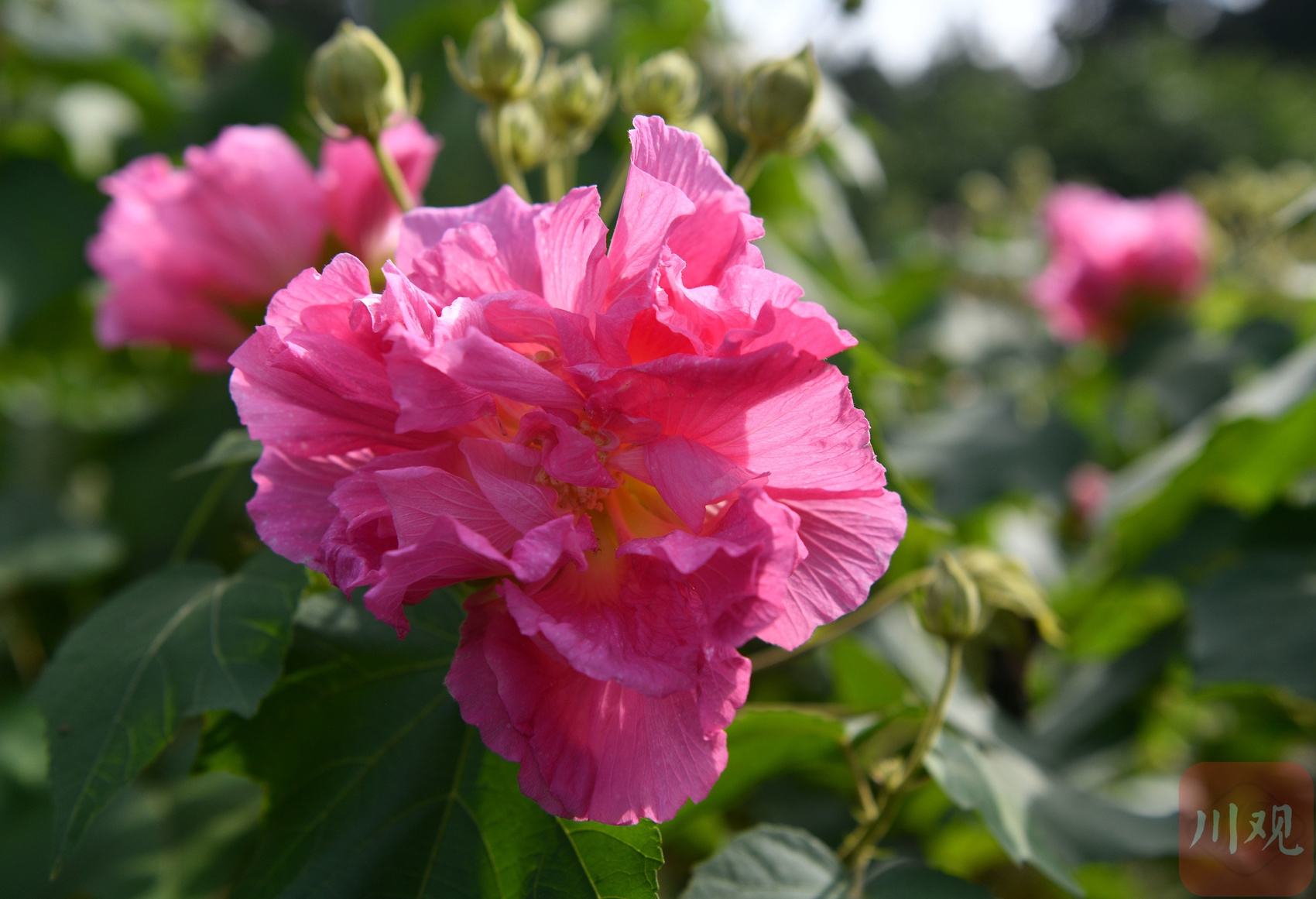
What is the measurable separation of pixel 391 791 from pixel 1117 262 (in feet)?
6.46

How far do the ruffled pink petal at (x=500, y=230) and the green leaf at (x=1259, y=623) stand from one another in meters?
0.88

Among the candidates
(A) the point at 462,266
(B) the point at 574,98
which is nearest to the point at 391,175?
(B) the point at 574,98

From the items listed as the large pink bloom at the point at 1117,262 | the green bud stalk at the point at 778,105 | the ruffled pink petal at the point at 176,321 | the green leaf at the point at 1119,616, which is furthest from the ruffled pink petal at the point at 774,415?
the large pink bloom at the point at 1117,262

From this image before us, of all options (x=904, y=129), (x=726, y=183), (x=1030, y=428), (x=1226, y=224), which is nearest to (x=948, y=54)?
(x=904, y=129)

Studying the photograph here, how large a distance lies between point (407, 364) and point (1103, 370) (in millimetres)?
2128

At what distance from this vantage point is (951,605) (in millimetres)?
759

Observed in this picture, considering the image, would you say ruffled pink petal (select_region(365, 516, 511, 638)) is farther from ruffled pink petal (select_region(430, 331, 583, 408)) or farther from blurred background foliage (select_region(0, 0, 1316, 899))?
blurred background foliage (select_region(0, 0, 1316, 899))

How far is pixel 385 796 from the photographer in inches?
27.3

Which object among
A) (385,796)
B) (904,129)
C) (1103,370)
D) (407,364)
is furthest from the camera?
(904,129)

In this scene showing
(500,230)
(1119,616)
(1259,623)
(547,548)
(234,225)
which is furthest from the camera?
(1119,616)

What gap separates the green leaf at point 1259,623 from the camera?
1.00 metres

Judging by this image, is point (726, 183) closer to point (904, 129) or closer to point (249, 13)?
point (249, 13)

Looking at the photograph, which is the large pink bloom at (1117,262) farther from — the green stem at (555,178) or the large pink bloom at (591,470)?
the large pink bloom at (591,470)

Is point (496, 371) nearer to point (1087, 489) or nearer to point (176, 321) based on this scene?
point (176, 321)
